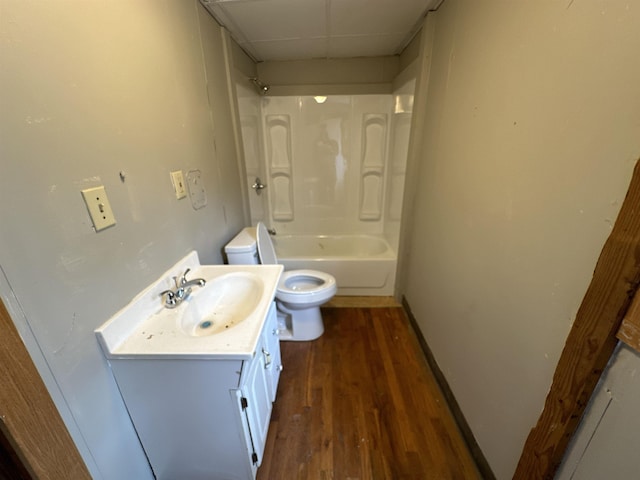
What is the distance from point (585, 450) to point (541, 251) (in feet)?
1.76

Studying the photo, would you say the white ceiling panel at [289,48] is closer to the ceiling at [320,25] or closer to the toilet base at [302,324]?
the ceiling at [320,25]

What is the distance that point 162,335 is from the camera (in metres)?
0.91

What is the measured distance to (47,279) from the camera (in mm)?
657

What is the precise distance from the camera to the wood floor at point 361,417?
1.17 meters

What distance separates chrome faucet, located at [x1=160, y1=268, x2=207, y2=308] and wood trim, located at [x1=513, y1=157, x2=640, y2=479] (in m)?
1.30

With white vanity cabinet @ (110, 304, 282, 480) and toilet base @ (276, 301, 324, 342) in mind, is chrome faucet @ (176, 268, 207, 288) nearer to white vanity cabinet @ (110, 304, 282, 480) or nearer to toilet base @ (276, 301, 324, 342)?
white vanity cabinet @ (110, 304, 282, 480)

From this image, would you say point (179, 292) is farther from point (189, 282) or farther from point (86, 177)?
point (86, 177)

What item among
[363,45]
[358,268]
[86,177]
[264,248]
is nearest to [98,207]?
[86,177]

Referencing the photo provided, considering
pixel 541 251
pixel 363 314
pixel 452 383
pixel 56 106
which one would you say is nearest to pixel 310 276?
pixel 363 314

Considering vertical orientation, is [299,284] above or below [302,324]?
above

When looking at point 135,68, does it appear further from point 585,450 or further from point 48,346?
point 585,450

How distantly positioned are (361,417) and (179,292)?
117 centimetres

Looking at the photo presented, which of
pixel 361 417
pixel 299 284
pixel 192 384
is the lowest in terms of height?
pixel 361 417

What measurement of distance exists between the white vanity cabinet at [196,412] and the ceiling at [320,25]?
6.23 feet
